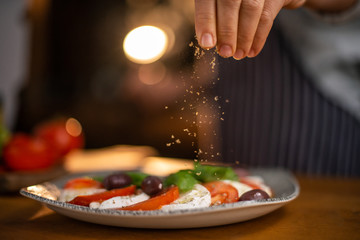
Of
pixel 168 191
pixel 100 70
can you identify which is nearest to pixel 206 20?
pixel 168 191

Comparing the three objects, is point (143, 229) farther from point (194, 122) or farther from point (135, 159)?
point (135, 159)

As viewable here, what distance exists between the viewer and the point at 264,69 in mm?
1883

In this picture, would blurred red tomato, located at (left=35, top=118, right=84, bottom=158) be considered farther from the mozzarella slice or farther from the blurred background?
the blurred background

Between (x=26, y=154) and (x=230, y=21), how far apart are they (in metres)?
0.86

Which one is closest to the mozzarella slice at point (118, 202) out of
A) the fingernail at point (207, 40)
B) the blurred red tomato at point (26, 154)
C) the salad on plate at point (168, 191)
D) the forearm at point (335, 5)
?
the salad on plate at point (168, 191)

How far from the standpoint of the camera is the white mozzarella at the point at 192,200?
62 cm

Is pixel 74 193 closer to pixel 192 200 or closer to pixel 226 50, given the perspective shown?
pixel 192 200

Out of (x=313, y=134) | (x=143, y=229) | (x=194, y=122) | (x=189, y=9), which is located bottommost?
(x=143, y=229)

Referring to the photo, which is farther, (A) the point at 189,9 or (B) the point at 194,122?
(A) the point at 189,9

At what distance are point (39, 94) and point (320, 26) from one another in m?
3.66

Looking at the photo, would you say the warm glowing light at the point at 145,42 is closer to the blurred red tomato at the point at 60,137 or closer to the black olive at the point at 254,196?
the blurred red tomato at the point at 60,137

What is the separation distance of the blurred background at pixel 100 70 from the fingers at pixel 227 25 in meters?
2.79

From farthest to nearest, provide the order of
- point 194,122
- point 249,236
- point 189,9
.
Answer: point 189,9 → point 194,122 → point 249,236

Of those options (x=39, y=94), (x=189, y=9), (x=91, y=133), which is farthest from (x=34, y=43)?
(x=189, y=9)
